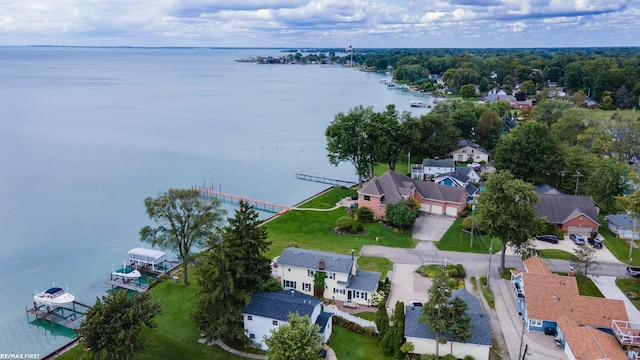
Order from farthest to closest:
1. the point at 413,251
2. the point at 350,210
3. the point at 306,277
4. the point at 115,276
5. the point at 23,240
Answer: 1. the point at 350,210
2. the point at 23,240
3. the point at 413,251
4. the point at 115,276
5. the point at 306,277

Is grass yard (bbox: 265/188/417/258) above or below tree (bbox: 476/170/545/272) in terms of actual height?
below

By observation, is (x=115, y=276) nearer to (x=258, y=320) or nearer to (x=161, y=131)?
(x=258, y=320)

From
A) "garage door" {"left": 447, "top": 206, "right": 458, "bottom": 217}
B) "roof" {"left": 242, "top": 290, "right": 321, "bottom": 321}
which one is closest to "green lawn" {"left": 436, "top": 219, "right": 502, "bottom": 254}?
"garage door" {"left": 447, "top": 206, "right": 458, "bottom": 217}

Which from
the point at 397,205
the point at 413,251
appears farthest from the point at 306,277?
the point at 397,205

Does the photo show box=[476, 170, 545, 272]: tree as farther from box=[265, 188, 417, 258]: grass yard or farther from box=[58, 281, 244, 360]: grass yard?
box=[58, 281, 244, 360]: grass yard

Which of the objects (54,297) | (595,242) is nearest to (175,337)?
(54,297)

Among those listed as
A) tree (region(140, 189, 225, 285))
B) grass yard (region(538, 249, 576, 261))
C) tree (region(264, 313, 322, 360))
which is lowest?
grass yard (region(538, 249, 576, 261))
